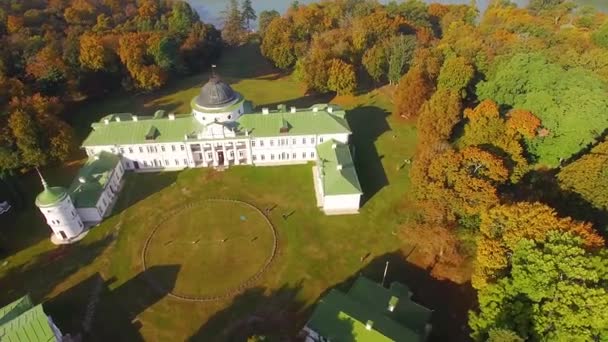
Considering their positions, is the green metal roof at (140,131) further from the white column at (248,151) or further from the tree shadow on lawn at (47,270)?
the tree shadow on lawn at (47,270)

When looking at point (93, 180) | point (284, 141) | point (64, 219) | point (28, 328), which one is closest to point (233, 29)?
point (284, 141)

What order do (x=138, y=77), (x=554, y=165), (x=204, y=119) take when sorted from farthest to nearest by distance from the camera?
1. (x=138, y=77)
2. (x=204, y=119)
3. (x=554, y=165)

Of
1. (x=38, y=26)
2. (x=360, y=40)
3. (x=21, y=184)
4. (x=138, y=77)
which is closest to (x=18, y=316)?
(x=21, y=184)

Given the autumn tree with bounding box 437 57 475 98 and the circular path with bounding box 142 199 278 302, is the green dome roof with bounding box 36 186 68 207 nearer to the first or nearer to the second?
the circular path with bounding box 142 199 278 302

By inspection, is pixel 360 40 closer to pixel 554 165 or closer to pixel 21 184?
pixel 554 165

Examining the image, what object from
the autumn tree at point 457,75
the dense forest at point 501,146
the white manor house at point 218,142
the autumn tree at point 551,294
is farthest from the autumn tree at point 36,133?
the autumn tree at point 457,75

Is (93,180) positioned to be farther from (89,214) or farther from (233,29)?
(233,29)
